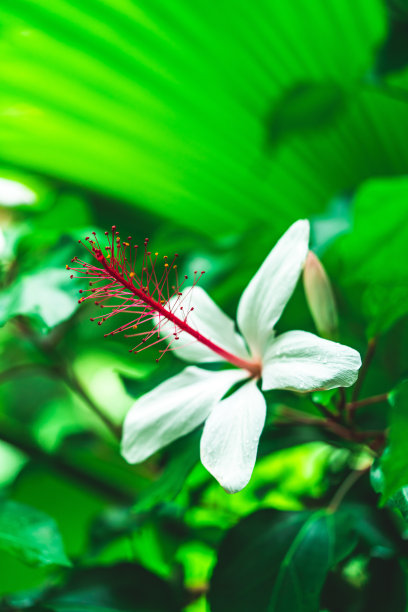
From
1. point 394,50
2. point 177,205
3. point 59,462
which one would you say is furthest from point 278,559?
point 177,205

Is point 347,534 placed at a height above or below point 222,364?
below

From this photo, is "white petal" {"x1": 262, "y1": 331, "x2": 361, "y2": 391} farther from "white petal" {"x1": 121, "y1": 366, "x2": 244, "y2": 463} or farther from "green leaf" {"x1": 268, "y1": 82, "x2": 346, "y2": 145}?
"green leaf" {"x1": 268, "y1": 82, "x2": 346, "y2": 145}

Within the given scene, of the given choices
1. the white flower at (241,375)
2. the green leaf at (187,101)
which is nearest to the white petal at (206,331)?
the white flower at (241,375)

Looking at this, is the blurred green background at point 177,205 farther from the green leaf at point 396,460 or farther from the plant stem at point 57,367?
the green leaf at point 396,460

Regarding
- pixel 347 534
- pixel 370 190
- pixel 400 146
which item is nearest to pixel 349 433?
pixel 347 534

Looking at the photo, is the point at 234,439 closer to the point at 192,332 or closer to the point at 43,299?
the point at 192,332

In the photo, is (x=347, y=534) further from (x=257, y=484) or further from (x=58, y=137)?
(x=58, y=137)

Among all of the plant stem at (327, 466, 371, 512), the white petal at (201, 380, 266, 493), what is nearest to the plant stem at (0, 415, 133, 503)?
the plant stem at (327, 466, 371, 512)
